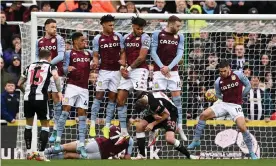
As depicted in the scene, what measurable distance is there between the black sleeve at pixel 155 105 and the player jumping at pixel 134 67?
109 centimetres

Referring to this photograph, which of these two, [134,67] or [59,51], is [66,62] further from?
[134,67]

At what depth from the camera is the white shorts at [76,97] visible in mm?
22219

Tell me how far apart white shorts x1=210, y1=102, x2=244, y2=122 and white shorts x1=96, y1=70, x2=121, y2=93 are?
2117mm

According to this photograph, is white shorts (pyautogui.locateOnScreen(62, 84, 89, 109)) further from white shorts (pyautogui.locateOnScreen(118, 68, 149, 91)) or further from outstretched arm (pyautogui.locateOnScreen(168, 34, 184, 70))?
outstretched arm (pyautogui.locateOnScreen(168, 34, 184, 70))

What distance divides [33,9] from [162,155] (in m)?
5.06

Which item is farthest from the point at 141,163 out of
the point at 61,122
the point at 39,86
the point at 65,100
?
the point at 65,100

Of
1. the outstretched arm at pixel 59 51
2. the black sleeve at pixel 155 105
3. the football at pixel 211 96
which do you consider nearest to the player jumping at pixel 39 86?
the outstretched arm at pixel 59 51

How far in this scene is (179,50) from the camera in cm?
2234

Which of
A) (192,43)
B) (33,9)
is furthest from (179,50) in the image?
(33,9)

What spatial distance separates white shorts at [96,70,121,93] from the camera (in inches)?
881

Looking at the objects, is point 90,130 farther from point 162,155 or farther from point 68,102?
point 162,155

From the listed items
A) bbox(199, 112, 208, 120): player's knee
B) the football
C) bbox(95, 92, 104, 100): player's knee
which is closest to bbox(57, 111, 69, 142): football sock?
bbox(95, 92, 104, 100): player's knee

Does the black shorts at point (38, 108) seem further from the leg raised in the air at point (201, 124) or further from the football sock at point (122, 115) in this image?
the leg raised in the air at point (201, 124)

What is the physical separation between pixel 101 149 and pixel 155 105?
1833 millimetres
